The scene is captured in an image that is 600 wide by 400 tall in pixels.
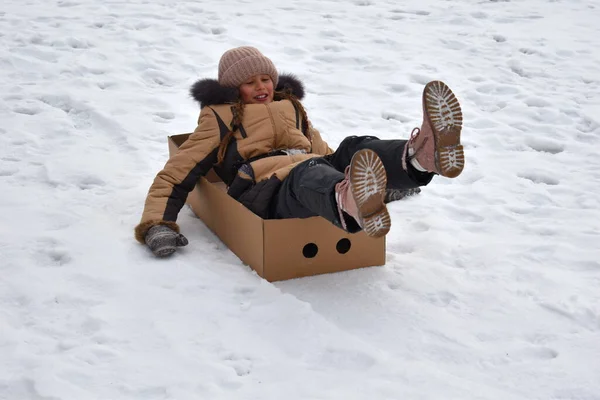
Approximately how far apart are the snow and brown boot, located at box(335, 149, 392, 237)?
36 cm

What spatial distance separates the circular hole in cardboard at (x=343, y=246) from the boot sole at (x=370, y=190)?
530mm

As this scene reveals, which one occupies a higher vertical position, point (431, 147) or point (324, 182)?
point (431, 147)

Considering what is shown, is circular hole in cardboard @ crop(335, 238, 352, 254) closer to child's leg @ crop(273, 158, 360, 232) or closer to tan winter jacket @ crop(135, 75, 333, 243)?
child's leg @ crop(273, 158, 360, 232)

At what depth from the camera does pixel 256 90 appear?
10.1 feet

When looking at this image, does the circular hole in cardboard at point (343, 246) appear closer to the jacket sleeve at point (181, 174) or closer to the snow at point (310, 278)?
the snow at point (310, 278)

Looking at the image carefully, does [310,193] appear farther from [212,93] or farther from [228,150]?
[212,93]

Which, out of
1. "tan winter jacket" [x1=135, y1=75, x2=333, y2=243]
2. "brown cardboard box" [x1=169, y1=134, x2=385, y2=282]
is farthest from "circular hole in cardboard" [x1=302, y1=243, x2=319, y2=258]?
"tan winter jacket" [x1=135, y1=75, x2=333, y2=243]

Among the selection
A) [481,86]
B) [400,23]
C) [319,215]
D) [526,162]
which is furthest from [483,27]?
[319,215]

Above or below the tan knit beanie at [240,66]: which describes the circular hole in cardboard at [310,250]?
below

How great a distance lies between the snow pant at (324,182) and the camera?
230 cm

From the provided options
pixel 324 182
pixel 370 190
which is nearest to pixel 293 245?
pixel 324 182

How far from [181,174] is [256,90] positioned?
0.49 metres

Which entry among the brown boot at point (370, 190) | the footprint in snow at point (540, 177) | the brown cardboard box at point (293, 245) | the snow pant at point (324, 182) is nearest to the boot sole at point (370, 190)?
the brown boot at point (370, 190)

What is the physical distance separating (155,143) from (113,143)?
221 millimetres
